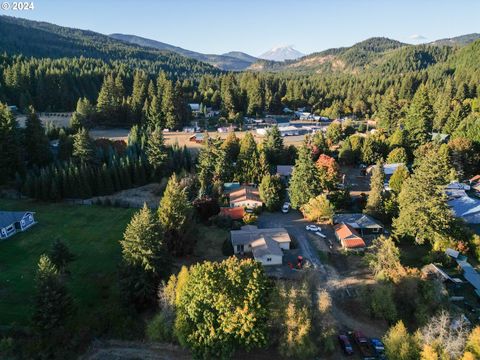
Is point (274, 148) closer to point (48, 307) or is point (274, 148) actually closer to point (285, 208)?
point (285, 208)

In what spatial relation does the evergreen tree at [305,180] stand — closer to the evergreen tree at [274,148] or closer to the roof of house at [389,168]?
the evergreen tree at [274,148]

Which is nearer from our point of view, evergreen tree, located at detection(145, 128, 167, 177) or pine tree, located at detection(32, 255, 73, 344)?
pine tree, located at detection(32, 255, 73, 344)

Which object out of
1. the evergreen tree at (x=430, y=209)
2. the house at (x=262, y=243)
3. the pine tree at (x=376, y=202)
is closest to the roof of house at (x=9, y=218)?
the house at (x=262, y=243)

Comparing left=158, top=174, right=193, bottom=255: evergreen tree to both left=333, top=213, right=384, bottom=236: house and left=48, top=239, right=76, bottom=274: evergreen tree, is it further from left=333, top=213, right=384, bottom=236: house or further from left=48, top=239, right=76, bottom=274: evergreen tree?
left=333, top=213, right=384, bottom=236: house

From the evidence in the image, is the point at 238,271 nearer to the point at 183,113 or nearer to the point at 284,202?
the point at 284,202

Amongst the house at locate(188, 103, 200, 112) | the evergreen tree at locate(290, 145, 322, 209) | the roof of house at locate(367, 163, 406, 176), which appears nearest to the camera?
the evergreen tree at locate(290, 145, 322, 209)

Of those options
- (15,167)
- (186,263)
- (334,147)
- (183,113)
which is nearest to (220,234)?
(186,263)

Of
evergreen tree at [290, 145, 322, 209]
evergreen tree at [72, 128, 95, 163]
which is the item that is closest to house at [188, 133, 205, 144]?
evergreen tree at [72, 128, 95, 163]

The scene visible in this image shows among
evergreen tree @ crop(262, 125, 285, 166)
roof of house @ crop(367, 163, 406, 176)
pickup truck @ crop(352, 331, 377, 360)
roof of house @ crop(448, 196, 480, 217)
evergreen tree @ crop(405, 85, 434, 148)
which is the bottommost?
pickup truck @ crop(352, 331, 377, 360)
